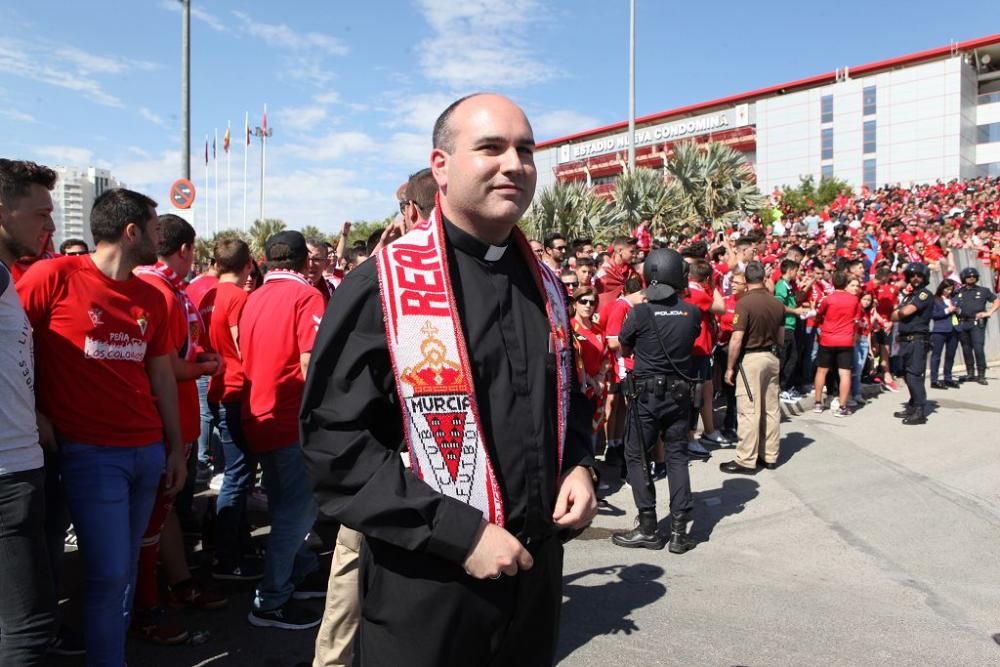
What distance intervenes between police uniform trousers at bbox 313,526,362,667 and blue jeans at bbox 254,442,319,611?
2.60 ft

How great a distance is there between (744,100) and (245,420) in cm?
7198

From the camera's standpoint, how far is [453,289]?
1736mm

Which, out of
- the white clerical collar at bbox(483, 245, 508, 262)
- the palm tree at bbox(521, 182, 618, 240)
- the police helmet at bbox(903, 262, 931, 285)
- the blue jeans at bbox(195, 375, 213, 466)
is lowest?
the blue jeans at bbox(195, 375, 213, 466)

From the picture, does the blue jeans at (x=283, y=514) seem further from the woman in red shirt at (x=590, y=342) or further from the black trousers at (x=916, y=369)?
the black trousers at (x=916, y=369)

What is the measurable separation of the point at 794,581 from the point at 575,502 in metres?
3.56

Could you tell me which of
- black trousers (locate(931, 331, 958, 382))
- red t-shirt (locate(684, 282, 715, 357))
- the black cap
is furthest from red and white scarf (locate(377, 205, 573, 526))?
black trousers (locate(931, 331, 958, 382))

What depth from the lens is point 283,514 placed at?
3791 mm

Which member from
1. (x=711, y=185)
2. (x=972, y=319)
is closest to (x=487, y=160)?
(x=972, y=319)

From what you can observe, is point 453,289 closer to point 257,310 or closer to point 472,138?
point 472,138

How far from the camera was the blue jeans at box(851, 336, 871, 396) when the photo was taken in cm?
1054

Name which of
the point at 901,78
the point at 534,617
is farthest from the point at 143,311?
the point at 901,78

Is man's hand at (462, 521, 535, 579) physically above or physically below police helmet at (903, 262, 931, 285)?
below

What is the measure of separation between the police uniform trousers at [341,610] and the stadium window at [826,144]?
225 ft

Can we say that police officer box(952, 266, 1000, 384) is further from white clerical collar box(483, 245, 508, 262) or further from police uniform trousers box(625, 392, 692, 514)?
white clerical collar box(483, 245, 508, 262)
